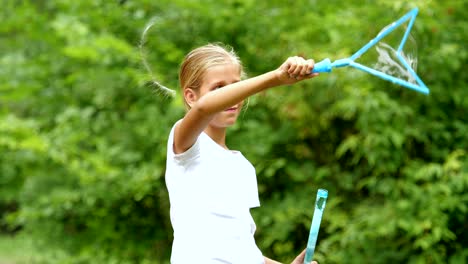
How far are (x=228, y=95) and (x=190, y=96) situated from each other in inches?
15.4

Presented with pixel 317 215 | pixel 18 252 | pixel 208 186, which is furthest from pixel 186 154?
pixel 18 252

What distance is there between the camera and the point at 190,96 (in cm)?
230

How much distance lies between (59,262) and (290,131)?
1887 mm

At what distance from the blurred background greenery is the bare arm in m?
2.63

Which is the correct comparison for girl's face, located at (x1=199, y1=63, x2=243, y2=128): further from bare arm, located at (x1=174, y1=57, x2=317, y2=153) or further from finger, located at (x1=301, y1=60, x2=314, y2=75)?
finger, located at (x1=301, y1=60, x2=314, y2=75)

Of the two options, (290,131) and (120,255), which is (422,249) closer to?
(290,131)

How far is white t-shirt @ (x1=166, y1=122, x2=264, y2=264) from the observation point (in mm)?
2088

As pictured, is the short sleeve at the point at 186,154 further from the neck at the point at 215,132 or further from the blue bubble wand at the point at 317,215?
the blue bubble wand at the point at 317,215

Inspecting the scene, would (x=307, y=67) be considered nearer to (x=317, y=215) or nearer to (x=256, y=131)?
(x=317, y=215)

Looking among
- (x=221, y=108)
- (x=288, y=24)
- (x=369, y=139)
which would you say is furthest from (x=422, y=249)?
(x=221, y=108)

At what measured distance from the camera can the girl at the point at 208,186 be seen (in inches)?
81.7

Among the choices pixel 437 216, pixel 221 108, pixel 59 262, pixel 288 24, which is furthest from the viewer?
pixel 59 262

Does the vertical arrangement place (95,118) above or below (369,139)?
below

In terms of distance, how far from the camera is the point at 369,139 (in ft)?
15.1
